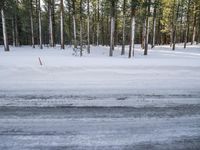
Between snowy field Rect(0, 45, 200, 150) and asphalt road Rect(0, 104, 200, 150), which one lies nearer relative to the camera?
asphalt road Rect(0, 104, 200, 150)

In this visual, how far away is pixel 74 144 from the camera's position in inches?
212

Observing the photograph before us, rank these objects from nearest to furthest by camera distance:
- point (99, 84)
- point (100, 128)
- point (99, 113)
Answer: point (100, 128) → point (99, 113) → point (99, 84)

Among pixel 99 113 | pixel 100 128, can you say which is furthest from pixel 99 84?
pixel 100 128

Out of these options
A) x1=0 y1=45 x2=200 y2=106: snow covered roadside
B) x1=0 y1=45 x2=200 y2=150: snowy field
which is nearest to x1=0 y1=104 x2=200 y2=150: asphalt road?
x1=0 y1=45 x2=200 y2=150: snowy field

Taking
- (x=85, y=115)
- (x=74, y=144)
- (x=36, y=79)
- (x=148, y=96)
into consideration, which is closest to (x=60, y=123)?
(x=85, y=115)

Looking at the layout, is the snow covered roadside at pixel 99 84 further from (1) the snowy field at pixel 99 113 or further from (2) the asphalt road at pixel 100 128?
(2) the asphalt road at pixel 100 128

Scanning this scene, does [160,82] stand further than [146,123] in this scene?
Yes

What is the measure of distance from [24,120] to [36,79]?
697cm

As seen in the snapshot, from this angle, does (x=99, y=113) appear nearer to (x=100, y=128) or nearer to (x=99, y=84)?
(x=100, y=128)

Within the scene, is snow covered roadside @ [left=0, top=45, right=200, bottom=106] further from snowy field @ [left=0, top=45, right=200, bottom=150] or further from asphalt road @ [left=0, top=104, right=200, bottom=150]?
asphalt road @ [left=0, top=104, right=200, bottom=150]

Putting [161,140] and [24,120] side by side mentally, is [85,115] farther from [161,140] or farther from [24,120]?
[161,140]

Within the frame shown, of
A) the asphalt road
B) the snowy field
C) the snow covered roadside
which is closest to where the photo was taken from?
the asphalt road

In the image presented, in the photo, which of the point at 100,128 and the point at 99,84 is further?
the point at 99,84

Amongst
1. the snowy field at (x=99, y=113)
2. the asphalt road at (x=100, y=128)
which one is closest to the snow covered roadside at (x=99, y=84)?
the snowy field at (x=99, y=113)
